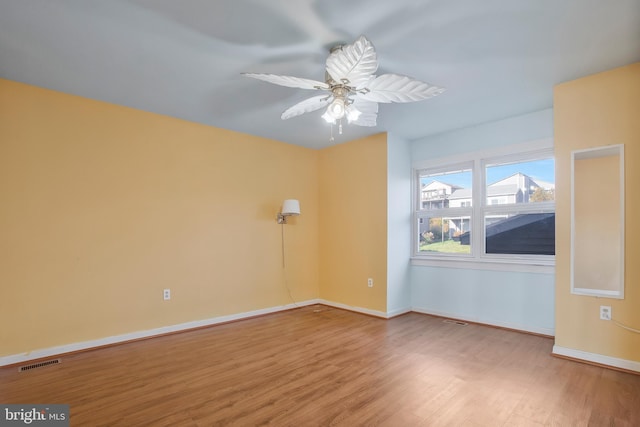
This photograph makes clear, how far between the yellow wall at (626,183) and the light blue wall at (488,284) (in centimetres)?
63

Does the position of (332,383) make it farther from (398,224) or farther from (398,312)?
(398,224)

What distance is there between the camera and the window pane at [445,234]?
4051 millimetres

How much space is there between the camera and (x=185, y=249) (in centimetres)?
361

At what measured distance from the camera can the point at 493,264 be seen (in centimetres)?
374

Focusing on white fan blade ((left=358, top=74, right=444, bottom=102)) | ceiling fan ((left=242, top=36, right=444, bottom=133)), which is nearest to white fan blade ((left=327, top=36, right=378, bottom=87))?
ceiling fan ((left=242, top=36, right=444, bottom=133))

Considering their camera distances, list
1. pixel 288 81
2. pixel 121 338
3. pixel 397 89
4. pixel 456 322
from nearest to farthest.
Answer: pixel 288 81 < pixel 397 89 < pixel 121 338 < pixel 456 322

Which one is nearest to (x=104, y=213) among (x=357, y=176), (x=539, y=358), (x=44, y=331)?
(x=44, y=331)

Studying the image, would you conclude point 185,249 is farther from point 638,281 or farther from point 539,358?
point 638,281

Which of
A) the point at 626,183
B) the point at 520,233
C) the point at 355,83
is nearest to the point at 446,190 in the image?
the point at 520,233

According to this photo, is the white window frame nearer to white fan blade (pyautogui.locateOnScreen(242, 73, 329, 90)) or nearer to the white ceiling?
the white ceiling

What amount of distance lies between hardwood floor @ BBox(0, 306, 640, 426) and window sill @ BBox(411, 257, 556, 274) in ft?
2.36

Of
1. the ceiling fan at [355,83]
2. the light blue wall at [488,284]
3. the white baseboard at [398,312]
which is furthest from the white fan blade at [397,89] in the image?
the white baseboard at [398,312]

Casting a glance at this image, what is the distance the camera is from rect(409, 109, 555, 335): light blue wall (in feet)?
11.1

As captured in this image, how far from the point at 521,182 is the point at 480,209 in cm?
54
